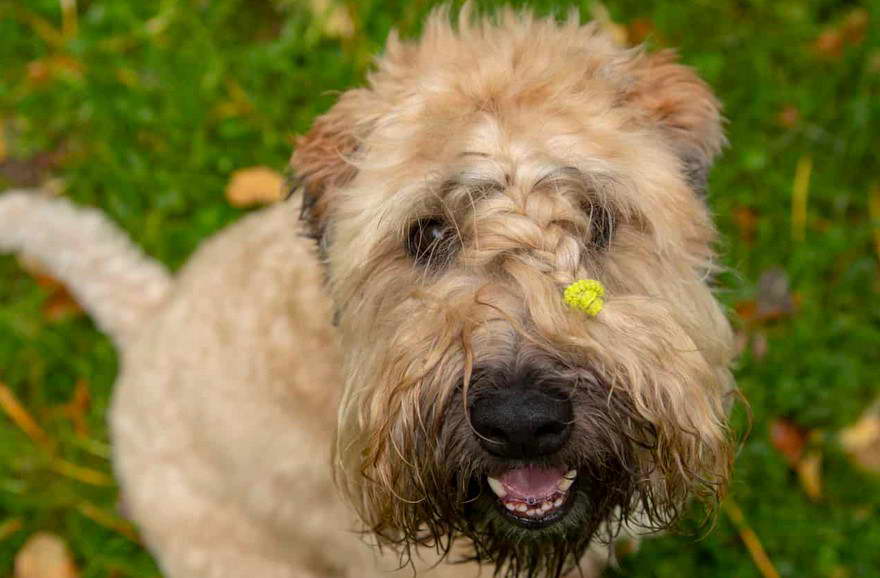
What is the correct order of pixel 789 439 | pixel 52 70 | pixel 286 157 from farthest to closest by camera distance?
pixel 52 70, pixel 286 157, pixel 789 439

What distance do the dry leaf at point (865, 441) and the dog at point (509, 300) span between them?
1639 millimetres

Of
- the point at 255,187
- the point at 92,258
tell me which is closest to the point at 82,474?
the point at 92,258

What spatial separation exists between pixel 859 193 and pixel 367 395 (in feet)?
11.0

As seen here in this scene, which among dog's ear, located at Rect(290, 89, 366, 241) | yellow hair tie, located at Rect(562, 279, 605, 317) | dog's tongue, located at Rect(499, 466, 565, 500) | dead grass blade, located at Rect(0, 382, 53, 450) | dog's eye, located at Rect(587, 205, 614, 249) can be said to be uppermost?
dog's ear, located at Rect(290, 89, 366, 241)

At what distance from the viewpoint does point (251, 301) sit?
10.4 ft

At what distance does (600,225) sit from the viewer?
93.1 inches

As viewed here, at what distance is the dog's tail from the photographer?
3.96 meters

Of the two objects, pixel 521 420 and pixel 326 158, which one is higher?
pixel 326 158

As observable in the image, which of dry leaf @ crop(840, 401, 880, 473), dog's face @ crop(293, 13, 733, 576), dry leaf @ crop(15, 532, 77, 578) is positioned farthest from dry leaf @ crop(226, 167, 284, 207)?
dry leaf @ crop(840, 401, 880, 473)

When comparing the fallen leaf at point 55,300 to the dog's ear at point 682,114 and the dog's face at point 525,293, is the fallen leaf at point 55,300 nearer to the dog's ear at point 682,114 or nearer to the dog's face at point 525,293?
the dog's face at point 525,293

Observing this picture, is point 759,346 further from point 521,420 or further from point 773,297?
point 521,420

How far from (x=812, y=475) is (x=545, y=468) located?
2.24 m

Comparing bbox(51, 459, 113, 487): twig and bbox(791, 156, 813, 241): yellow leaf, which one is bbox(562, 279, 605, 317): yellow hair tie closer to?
bbox(791, 156, 813, 241): yellow leaf

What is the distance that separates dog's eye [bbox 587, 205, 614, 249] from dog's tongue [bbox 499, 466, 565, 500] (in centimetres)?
66
